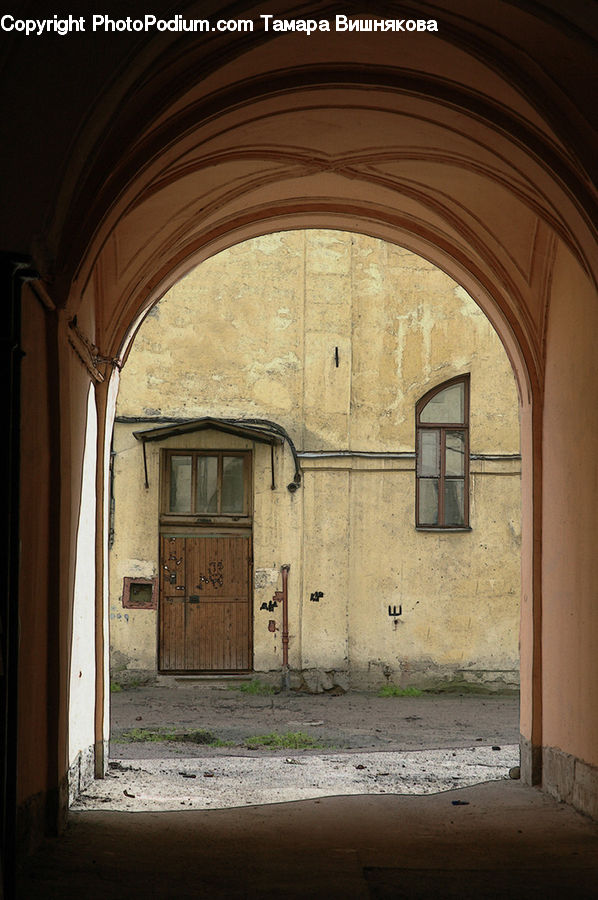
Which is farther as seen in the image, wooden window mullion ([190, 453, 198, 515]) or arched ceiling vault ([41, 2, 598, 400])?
wooden window mullion ([190, 453, 198, 515])

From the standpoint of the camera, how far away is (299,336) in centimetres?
1681

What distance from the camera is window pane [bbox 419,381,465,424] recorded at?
1705 centimetres

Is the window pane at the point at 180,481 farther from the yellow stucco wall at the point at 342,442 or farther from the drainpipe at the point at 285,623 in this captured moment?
the drainpipe at the point at 285,623

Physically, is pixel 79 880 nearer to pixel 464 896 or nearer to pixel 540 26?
pixel 464 896

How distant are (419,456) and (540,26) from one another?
11730 mm

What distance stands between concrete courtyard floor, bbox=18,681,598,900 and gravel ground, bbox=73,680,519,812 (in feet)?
0.14

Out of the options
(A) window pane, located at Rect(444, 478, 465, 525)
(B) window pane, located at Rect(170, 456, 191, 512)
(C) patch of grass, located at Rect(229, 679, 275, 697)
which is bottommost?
(C) patch of grass, located at Rect(229, 679, 275, 697)

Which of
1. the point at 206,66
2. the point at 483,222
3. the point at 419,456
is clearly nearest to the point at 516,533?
the point at 419,456

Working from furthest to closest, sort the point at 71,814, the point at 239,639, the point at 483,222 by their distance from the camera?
the point at 239,639 → the point at 483,222 → the point at 71,814

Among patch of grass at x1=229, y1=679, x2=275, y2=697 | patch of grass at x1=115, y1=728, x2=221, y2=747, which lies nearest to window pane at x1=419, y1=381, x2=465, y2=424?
patch of grass at x1=229, y1=679, x2=275, y2=697

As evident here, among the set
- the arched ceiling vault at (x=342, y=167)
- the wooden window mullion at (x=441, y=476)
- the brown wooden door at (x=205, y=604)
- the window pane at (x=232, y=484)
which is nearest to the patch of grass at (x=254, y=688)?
the brown wooden door at (x=205, y=604)

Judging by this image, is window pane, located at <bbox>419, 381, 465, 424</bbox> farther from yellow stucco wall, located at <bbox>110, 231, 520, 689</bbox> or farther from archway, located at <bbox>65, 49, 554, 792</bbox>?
archway, located at <bbox>65, 49, 554, 792</bbox>

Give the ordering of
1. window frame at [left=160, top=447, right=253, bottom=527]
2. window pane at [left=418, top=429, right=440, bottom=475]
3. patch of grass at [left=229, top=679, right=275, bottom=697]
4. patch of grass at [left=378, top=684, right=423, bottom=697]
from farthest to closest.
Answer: window pane at [left=418, top=429, right=440, bottom=475]
window frame at [left=160, top=447, right=253, bottom=527]
patch of grass at [left=378, top=684, right=423, bottom=697]
patch of grass at [left=229, top=679, right=275, bottom=697]

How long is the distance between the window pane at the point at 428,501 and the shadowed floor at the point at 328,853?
8927 mm
